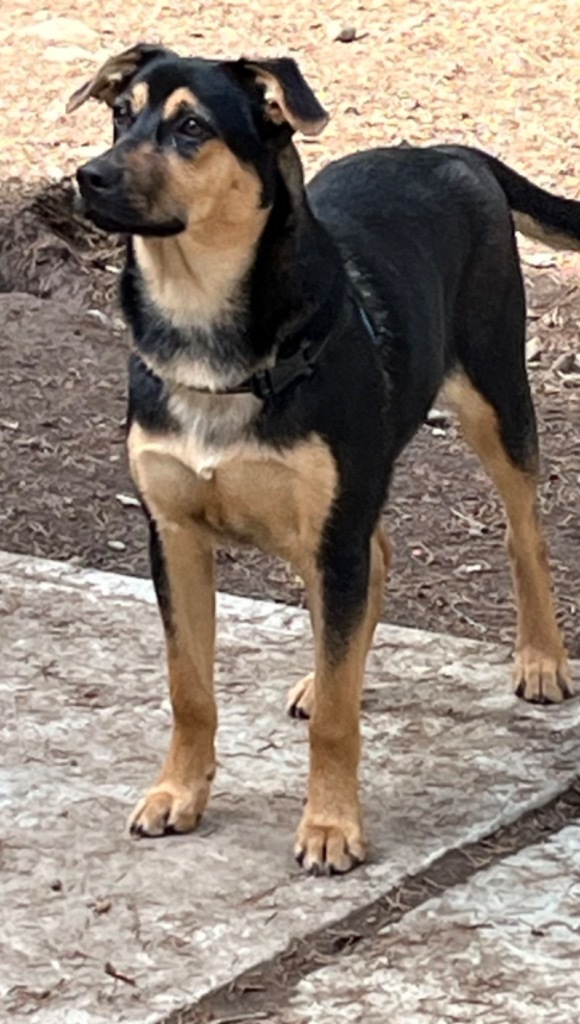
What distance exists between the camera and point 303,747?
4922mm

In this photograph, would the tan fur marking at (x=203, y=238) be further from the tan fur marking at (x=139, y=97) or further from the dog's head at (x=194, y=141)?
the tan fur marking at (x=139, y=97)

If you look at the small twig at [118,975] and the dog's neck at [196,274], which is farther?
the dog's neck at [196,274]

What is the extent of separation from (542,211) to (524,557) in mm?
950

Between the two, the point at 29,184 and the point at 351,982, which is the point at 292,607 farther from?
the point at 29,184

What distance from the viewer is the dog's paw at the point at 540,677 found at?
521 cm

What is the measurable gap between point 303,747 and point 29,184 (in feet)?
17.1

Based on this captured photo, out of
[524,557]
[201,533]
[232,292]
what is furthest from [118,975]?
[524,557]

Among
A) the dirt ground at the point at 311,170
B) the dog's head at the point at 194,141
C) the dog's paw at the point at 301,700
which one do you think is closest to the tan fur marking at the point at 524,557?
the dirt ground at the point at 311,170

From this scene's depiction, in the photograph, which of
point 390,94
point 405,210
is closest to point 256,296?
point 405,210

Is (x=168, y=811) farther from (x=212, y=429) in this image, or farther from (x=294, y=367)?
(x=294, y=367)

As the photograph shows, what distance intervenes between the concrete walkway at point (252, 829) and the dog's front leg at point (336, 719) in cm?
7

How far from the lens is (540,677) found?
206 inches

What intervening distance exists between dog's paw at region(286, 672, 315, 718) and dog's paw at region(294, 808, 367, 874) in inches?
26.1

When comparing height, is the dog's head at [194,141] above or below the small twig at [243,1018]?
above
